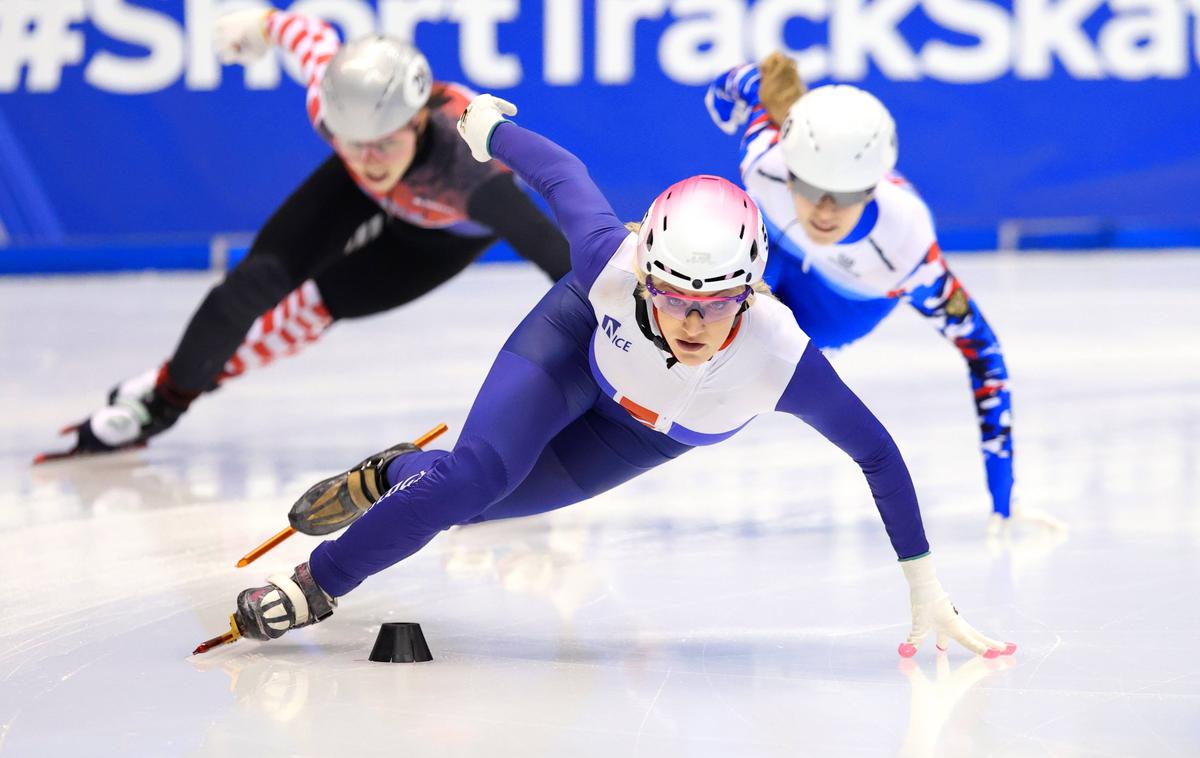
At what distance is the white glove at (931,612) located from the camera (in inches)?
116

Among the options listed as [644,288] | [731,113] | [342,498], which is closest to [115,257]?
[731,113]

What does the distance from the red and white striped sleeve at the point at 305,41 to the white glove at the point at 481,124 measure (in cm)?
165

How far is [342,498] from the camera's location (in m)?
3.37

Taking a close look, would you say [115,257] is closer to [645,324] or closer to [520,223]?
[520,223]

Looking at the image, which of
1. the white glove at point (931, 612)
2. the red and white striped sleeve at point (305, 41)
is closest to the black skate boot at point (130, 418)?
the red and white striped sleeve at point (305, 41)

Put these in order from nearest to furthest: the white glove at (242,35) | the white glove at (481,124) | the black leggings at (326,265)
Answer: the white glove at (481,124)
the black leggings at (326,265)
the white glove at (242,35)

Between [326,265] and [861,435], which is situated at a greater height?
[861,435]

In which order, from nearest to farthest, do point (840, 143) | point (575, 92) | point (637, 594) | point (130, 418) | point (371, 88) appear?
point (637, 594), point (840, 143), point (371, 88), point (130, 418), point (575, 92)

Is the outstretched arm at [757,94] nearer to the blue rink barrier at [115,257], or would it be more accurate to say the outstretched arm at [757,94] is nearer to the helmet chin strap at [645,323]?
the helmet chin strap at [645,323]

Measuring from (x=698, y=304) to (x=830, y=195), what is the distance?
116 centimetres

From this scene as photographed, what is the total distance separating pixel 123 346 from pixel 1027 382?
12.8 ft

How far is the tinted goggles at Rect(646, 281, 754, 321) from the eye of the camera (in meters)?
2.78

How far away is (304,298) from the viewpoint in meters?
5.13

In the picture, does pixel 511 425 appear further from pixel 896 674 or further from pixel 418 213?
pixel 418 213
